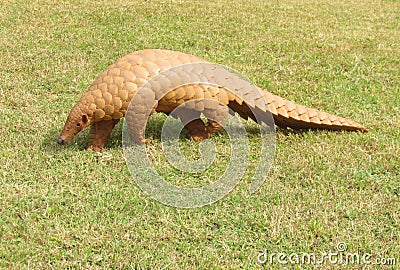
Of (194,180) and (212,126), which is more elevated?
(212,126)

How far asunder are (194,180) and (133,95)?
2.70 ft

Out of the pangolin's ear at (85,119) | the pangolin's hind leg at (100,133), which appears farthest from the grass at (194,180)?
the pangolin's ear at (85,119)

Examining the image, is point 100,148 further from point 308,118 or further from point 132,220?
point 308,118

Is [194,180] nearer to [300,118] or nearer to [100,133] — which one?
[100,133]

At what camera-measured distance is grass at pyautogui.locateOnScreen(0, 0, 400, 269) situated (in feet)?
10.3

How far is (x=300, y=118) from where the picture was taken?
4242 millimetres

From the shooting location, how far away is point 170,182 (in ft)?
12.5

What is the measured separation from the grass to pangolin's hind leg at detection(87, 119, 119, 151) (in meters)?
0.08

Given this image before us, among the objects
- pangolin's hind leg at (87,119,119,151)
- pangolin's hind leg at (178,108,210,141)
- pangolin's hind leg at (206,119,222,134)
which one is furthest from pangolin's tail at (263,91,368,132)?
pangolin's hind leg at (87,119,119,151)

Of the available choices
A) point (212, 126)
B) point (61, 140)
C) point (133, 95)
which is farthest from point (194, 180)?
point (61, 140)

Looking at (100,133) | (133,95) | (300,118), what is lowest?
(100,133)

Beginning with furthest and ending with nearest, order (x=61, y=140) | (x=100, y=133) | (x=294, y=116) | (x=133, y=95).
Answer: (x=294, y=116), (x=100, y=133), (x=61, y=140), (x=133, y=95)

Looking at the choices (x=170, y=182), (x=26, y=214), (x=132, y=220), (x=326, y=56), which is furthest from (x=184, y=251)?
(x=326, y=56)

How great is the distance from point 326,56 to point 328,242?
157 inches
